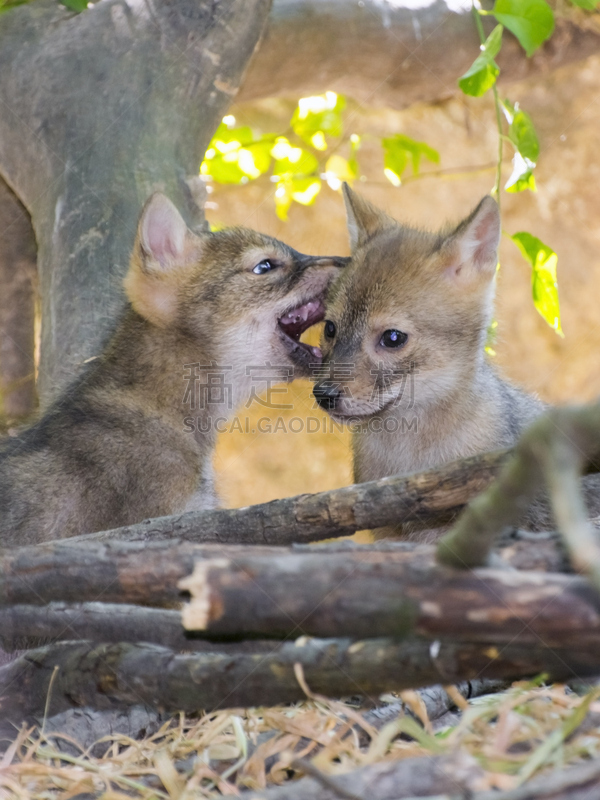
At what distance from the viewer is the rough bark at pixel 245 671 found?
122 centimetres

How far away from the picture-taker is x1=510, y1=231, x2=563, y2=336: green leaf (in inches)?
129

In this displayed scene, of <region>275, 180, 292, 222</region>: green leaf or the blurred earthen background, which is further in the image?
the blurred earthen background

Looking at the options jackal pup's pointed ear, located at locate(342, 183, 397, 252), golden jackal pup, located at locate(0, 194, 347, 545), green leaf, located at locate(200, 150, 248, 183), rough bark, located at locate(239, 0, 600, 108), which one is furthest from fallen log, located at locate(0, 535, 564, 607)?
green leaf, located at locate(200, 150, 248, 183)

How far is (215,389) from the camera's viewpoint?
2.85m

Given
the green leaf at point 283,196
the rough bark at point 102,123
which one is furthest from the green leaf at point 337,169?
the rough bark at point 102,123

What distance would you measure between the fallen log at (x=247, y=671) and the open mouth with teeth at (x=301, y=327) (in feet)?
4.75

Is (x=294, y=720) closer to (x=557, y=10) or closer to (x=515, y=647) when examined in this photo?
(x=515, y=647)

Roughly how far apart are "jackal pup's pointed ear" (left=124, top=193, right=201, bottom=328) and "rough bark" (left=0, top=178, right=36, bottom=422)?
1208 mm

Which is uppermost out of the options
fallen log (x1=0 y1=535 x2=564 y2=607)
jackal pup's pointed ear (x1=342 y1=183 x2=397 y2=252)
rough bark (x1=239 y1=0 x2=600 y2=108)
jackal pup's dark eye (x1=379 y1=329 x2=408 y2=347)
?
rough bark (x1=239 y1=0 x2=600 y2=108)

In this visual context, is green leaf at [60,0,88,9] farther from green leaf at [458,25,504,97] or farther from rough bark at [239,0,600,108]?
green leaf at [458,25,504,97]

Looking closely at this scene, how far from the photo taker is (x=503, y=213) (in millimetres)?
6105

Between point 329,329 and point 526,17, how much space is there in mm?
1508

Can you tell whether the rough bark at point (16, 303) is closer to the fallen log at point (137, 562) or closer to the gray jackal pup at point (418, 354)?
the gray jackal pup at point (418, 354)

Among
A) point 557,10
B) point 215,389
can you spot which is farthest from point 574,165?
point 215,389
